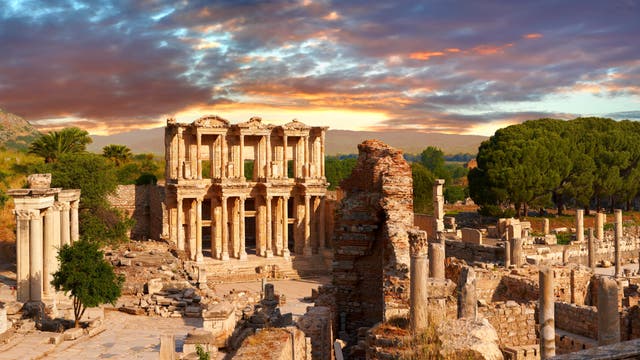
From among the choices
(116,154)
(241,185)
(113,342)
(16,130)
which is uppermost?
(16,130)

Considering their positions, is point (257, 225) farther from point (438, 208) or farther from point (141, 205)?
point (438, 208)

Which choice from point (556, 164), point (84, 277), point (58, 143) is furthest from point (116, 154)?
point (84, 277)

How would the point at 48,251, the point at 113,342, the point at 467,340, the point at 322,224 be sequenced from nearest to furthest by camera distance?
the point at 467,340
the point at 113,342
the point at 48,251
the point at 322,224

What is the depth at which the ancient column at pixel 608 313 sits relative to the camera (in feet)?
42.8

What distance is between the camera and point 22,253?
84.7 ft

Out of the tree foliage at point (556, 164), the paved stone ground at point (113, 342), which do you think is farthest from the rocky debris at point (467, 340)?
the tree foliage at point (556, 164)

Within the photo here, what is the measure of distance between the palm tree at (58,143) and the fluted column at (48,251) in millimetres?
23062

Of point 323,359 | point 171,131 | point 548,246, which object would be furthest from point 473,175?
point 323,359

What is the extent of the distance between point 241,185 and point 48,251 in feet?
61.9

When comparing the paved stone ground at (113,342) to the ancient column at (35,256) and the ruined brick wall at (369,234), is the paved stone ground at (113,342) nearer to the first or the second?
the ancient column at (35,256)

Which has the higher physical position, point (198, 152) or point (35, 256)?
point (198, 152)

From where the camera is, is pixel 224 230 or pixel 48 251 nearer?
pixel 48 251

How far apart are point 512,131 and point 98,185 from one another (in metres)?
35.5

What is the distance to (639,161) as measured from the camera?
6391 cm
